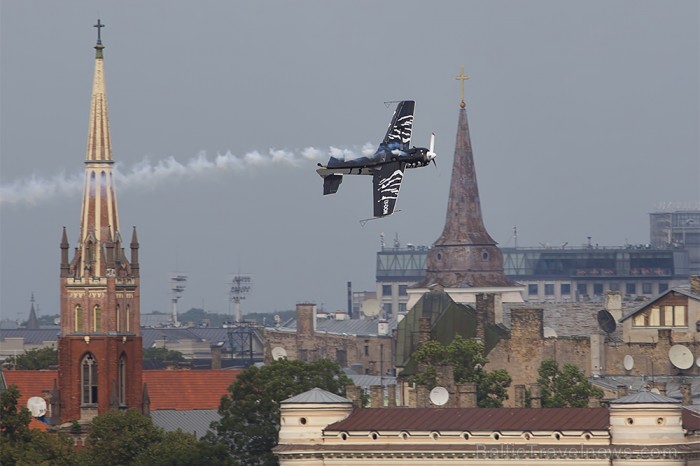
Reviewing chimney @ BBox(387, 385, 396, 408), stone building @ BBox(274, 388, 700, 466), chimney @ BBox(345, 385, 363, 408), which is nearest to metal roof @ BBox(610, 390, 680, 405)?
stone building @ BBox(274, 388, 700, 466)

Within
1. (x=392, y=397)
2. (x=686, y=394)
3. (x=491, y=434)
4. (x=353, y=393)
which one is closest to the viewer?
(x=491, y=434)

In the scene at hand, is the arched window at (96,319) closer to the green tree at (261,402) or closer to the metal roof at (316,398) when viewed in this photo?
the green tree at (261,402)

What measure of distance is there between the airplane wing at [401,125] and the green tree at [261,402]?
4051 centimetres

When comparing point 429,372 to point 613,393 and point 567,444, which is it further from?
point 567,444

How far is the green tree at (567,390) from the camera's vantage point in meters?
185

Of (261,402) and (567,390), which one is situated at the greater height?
(567,390)

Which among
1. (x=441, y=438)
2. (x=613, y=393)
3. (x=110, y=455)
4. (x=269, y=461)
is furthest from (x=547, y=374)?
(x=441, y=438)

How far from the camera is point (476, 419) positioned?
150 meters

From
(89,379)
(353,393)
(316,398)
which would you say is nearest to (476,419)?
(316,398)

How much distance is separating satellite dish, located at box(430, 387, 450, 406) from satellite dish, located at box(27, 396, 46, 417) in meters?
34.3

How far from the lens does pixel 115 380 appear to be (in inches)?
7687

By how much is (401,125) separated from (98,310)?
2249 inches

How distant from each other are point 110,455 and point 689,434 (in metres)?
38.7

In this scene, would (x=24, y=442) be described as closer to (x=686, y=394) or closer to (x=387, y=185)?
(x=686, y=394)
